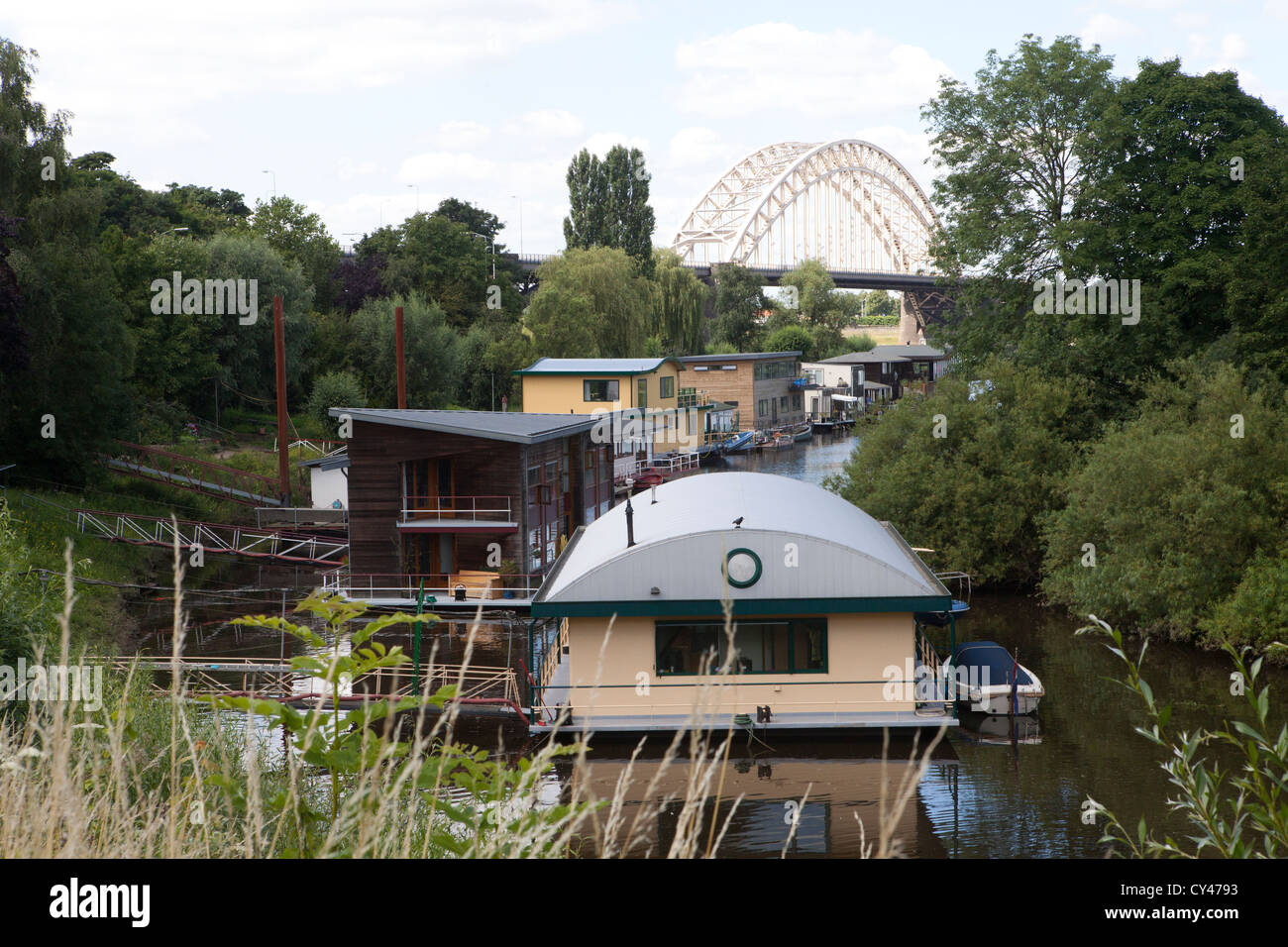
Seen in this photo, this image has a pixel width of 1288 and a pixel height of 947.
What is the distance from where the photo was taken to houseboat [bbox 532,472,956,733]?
1922cm

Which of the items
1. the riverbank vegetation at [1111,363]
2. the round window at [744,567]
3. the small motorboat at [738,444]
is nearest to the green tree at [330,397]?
the small motorboat at [738,444]

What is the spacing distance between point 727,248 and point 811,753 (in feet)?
441

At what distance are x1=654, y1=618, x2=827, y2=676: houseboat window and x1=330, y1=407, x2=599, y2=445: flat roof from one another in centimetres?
1113

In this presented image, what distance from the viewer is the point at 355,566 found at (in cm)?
3041

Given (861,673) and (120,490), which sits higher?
(120,490)

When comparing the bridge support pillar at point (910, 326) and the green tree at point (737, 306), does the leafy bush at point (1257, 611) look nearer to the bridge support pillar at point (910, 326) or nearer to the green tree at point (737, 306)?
the green tree at point (737, 306)

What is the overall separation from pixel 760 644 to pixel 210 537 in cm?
2155

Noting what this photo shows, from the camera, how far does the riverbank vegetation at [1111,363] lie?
86.8 feet

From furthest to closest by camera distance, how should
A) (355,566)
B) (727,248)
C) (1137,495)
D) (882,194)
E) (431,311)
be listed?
(882,194)
(727,248)
(431,311)
(355,566)
(1137,495)

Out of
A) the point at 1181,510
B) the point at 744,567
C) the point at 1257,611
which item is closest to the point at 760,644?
the point at 744,567

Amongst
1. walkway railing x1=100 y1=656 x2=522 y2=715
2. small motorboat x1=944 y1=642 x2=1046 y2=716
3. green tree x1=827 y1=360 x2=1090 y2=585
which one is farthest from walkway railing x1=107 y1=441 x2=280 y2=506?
small motorboat x1=944 y1=642 x2=1046 y2=716

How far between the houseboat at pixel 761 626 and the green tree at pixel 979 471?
13.2 m
